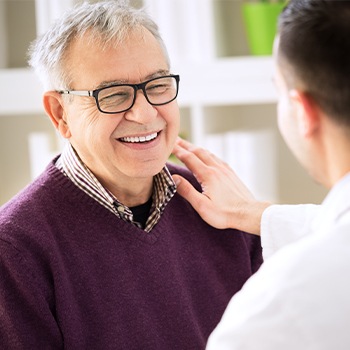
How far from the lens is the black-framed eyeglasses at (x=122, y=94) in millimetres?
1688

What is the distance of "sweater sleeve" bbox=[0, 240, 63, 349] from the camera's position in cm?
158

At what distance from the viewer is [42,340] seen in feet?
5.23

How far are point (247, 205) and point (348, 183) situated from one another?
0.67m

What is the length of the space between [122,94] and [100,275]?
41cm

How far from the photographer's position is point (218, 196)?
187 cm

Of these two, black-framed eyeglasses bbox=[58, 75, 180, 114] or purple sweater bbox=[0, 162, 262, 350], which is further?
black-framed eyeglasses bbox=[58, 75, 180, 114]

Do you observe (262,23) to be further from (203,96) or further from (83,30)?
(83,30)

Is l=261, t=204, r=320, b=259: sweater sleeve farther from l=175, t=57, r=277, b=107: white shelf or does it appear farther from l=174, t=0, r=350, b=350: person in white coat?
l=175, t=57, r=277, b=107: white shelf

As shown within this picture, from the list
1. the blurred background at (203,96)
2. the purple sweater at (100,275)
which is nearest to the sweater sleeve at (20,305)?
the purple sweater at (100,275)

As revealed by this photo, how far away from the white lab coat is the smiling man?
0.54m

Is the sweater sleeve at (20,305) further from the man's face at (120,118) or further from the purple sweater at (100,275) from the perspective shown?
the man's face at (120,118)

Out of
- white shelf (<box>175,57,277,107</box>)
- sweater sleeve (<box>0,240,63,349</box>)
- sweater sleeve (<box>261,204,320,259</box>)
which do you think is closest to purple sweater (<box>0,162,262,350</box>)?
sweater sleeve (<box>0,240,63,349</box>)

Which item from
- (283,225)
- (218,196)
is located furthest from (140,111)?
(283,225)

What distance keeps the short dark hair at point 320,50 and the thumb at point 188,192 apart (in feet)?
2.27
